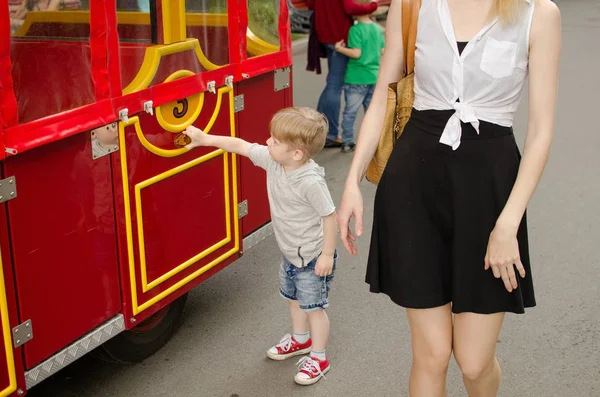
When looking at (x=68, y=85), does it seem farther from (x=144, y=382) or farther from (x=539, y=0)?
(x=539, y=0)

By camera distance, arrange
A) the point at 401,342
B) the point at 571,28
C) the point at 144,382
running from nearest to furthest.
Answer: the point at 144,382, the point at 401,342, the point at 571,28

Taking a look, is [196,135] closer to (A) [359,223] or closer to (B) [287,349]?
(B) [287,349]

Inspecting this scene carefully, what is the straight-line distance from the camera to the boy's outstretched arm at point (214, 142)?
140 inches

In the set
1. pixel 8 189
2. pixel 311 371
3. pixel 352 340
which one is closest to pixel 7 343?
pixel 8 189

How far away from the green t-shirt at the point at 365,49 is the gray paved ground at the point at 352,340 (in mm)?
1772

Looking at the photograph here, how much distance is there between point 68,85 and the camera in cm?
309

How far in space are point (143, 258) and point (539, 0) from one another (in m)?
1.84

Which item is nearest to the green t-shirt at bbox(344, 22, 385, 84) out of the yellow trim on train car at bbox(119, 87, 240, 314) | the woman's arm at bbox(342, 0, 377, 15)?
the woman's arm at bbox(342, 0, 377, 15)

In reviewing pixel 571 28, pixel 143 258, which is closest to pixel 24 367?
pixel 143 258

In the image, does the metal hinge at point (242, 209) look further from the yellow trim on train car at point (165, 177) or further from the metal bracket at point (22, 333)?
the metal bracket at point (22, 333)

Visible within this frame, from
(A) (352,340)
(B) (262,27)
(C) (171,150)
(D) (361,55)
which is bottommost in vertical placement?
(A) (352,340)

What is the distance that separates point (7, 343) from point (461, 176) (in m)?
1.54

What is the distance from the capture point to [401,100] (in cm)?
267

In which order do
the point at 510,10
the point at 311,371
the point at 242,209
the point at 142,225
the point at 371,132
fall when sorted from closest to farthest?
the point at 510,10 < the point at 371,132 < the point at 142,225 < the point at 311,371 < the point at 242,209
